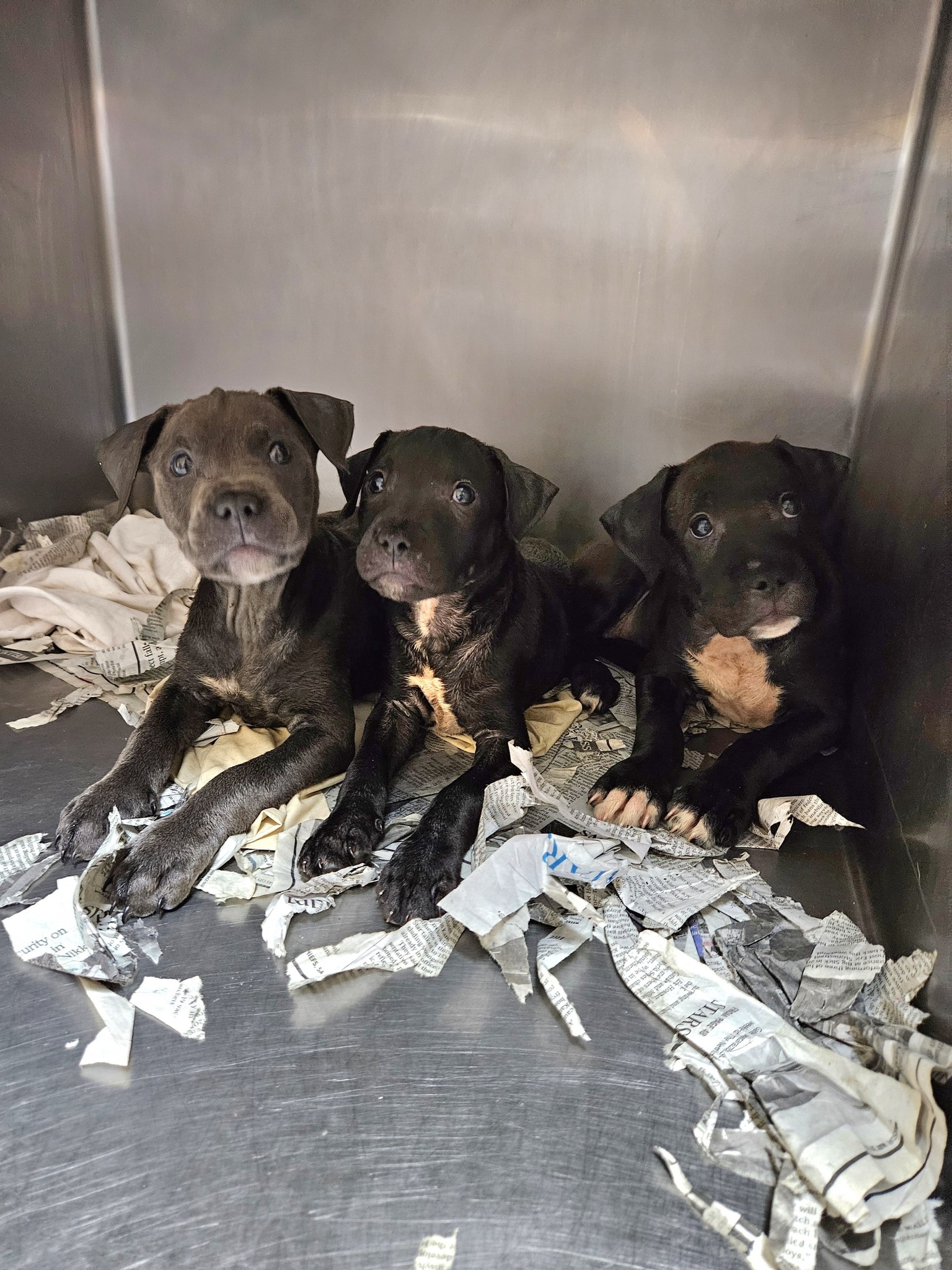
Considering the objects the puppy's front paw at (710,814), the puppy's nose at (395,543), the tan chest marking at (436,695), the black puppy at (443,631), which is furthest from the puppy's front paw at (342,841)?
the puppy's front paw at (710,814)

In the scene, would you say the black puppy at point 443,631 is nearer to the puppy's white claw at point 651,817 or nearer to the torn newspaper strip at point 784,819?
the puppy's white claw at point 651,817

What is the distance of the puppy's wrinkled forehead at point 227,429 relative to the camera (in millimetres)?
2262

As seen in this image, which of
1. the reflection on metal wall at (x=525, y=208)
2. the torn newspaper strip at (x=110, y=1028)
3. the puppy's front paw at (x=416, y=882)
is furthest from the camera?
the reflection on metal wall at (x=525, y=208)

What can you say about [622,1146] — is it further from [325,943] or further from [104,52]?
[104,52]

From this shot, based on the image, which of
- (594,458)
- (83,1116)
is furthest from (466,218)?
(83,1116)

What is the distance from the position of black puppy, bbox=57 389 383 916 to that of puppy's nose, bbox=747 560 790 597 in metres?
1.10

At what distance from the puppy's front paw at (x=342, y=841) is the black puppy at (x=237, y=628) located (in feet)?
0.61

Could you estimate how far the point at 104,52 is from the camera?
3.62 meters

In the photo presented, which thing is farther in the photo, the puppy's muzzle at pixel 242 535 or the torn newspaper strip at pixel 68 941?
the puppy's muzzle at pixel 242 535

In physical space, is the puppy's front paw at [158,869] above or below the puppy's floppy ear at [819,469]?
below

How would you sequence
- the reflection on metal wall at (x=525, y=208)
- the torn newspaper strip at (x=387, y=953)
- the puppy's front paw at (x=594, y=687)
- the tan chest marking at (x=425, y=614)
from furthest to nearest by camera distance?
the reflection on metal wall at (x=525, y=208), the puppy's front paw at (x=594, y=687), the tan chest marking at (x=425, y=614), the torn newspaper strip at (x=387, y=953)

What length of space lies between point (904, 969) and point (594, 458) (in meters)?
2.22

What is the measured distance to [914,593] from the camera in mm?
2100

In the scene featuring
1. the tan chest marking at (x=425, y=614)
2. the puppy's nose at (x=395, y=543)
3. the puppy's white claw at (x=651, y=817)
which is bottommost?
the puppy's white claw at (x=651, y=817)
